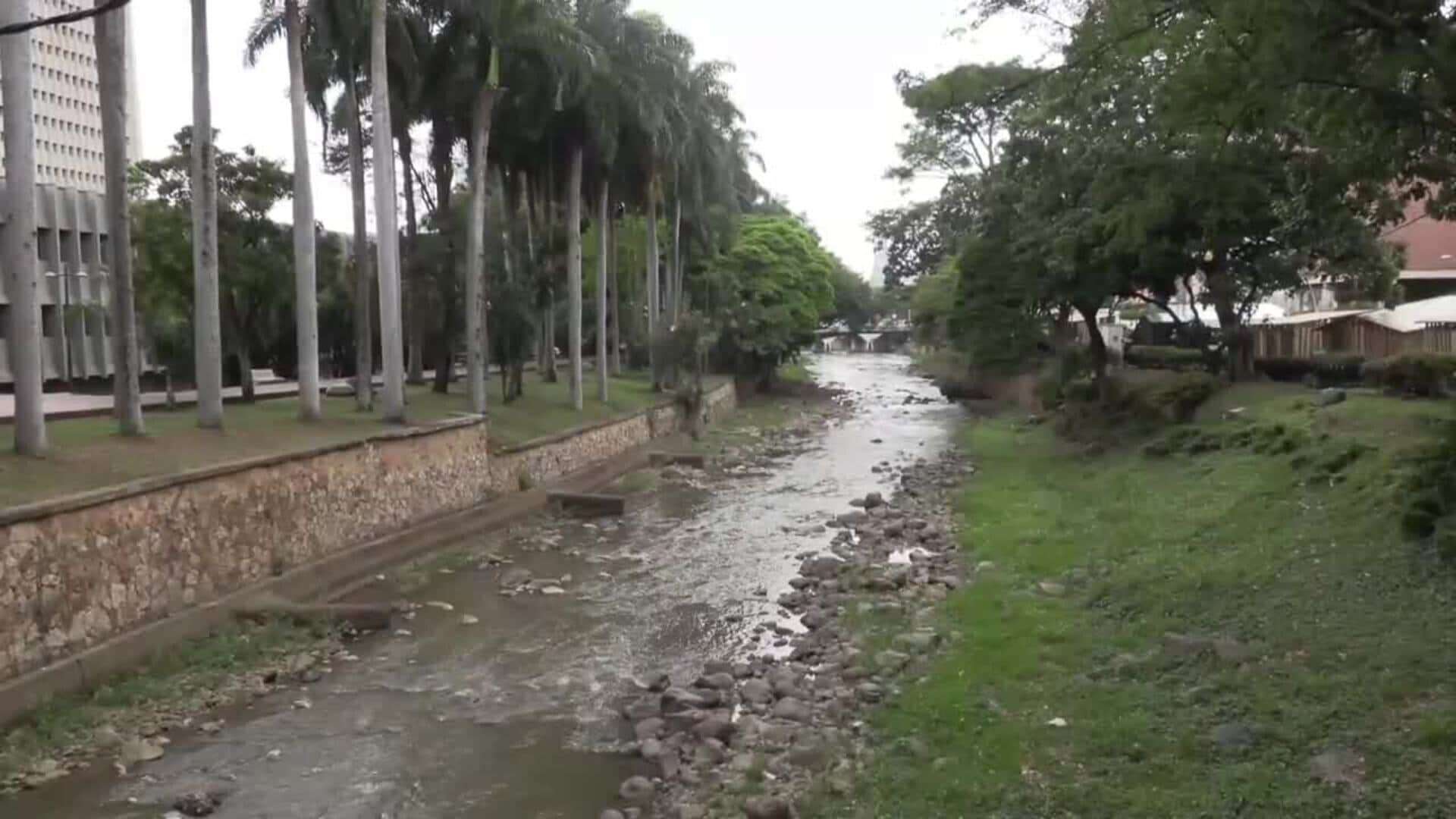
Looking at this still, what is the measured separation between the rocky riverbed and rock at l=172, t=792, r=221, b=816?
3193 millimetres

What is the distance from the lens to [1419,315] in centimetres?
2944

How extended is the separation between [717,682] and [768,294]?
1973 inches

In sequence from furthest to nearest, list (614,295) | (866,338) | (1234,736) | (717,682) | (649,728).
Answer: (866,338) < (614,295) < (717,682) < (649,728) < (1234,736)

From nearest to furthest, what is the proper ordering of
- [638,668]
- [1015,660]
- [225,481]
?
[1015,660] → [638,668] → [225,481]

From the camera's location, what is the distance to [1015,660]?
11.5 m

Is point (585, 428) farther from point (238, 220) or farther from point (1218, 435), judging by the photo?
point (1218, 435)

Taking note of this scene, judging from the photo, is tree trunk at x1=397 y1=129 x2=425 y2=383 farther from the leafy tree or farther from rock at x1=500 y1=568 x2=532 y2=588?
the leafy tree

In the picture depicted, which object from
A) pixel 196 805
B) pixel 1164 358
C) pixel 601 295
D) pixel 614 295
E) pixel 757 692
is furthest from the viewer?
pixel 614 295

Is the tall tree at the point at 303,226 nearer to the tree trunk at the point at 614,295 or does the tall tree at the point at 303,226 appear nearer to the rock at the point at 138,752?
the rock at the point at 138,752

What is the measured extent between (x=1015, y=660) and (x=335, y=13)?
20626 millimetres

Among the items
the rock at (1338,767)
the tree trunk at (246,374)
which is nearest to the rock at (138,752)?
the rock at (1338,767)

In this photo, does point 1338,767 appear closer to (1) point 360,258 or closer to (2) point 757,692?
(2) point 757,692

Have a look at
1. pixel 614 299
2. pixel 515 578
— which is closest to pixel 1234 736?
pixel 515 578

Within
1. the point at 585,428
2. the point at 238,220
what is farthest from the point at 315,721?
the point at 585,428
